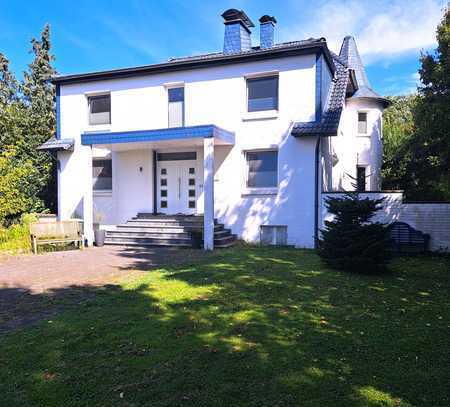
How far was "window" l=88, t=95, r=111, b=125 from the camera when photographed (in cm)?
1664

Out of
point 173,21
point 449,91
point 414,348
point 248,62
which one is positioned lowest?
point 414,348

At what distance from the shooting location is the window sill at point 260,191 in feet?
45.9

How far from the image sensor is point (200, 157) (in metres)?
15.6

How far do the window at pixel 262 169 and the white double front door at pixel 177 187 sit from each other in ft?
7.84

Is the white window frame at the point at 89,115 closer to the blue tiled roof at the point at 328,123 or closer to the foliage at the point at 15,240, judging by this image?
the foliage at the point at 15,240

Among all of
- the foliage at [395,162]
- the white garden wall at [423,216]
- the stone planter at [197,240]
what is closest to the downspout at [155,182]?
the stone planter at [197,240]

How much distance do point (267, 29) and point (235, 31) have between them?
139 cm

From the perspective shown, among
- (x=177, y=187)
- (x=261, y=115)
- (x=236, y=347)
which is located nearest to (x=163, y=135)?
(x=177, y=187)

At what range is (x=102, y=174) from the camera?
16.8m

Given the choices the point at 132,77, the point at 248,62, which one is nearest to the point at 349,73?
the point at 248,62

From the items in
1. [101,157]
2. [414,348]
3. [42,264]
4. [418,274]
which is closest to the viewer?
[414,348]

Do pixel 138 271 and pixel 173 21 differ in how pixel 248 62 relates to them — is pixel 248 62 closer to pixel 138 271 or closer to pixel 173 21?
pixel 173 21

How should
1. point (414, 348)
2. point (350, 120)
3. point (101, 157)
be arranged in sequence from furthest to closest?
1. point (350, 120)
2. point (101, 157)
3. point (414, 348)

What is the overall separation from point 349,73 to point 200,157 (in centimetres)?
769
